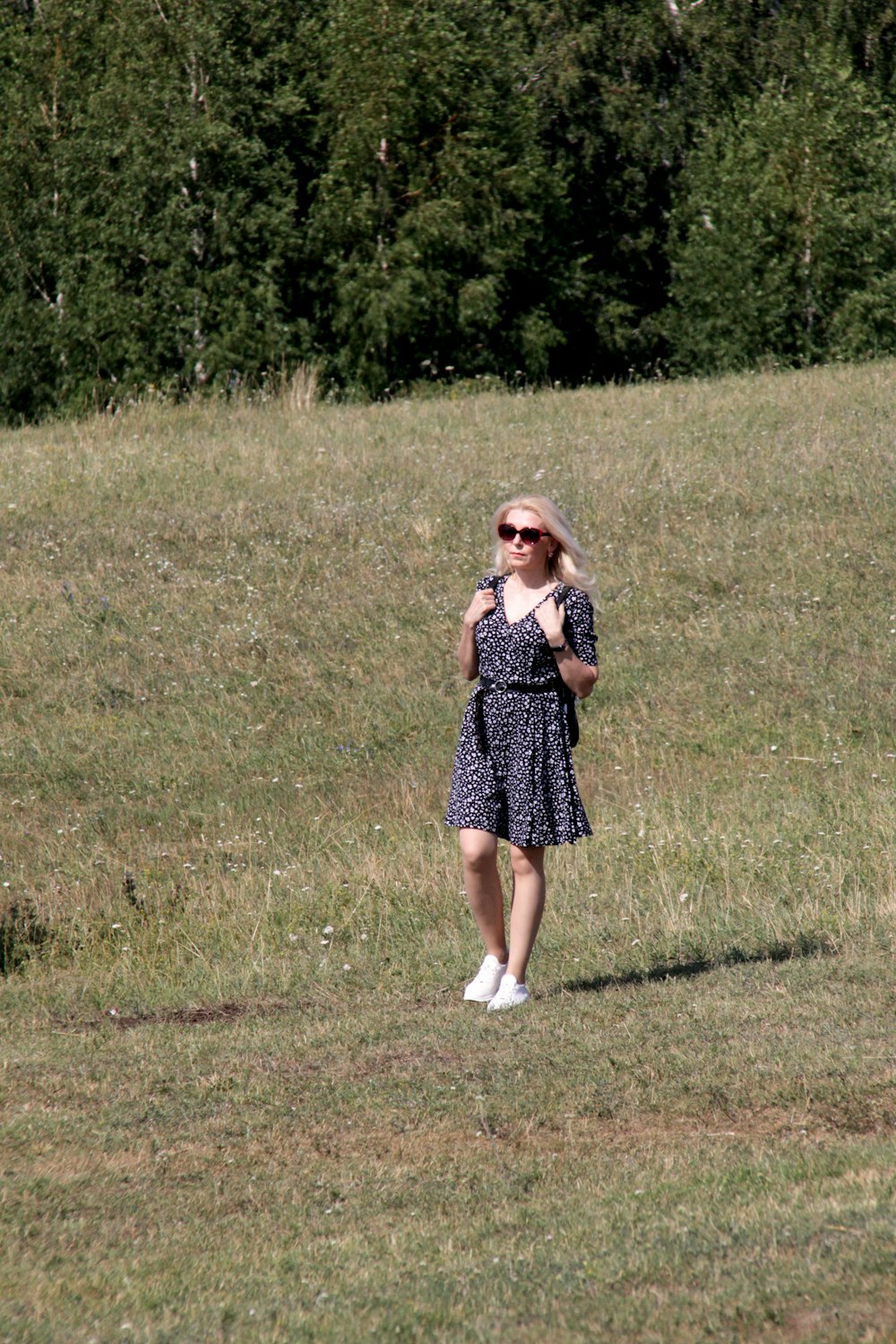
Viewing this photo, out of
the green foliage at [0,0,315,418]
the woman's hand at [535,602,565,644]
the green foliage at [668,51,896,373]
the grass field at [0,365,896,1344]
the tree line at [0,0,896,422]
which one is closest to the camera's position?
the grass field at [0,365,896,1344]

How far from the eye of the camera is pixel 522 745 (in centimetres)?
599

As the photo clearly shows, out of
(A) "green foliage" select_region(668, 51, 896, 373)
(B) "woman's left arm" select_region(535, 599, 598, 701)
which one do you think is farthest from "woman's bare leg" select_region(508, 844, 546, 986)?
(A) "green foliage" select_region(668, 51, 896, 373)

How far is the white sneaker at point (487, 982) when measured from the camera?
20.0ft

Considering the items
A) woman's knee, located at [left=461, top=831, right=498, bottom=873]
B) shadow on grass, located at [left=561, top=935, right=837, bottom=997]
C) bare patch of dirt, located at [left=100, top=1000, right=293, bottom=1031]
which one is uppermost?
woman's knee, located at [left=461, top=831, right=498, bottom=873]

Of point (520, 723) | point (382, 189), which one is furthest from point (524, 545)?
point (382, 189)

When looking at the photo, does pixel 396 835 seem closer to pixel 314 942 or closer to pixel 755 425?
pixel 314 942

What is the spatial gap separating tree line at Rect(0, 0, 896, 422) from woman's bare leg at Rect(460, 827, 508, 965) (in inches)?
740

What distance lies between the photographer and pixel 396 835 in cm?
924

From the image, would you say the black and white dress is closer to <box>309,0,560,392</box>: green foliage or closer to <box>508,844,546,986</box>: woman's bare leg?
<box>508,844,546,986</box>: woman's bare leg

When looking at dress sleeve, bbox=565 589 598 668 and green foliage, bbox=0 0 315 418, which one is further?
green foliage, bbox=0 0 315 418

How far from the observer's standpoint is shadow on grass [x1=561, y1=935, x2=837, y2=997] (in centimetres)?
636

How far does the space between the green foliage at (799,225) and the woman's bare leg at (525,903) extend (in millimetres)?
23045

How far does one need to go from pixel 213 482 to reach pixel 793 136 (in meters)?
17.0

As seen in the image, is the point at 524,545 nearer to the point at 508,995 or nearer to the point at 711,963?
the point at 508,995
